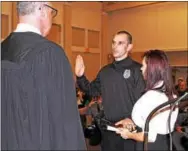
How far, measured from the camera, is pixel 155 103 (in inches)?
80.4

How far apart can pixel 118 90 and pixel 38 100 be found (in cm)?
173

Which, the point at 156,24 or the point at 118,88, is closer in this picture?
the point at 118,88

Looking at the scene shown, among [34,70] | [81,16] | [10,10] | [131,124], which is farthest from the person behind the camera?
[81,16]

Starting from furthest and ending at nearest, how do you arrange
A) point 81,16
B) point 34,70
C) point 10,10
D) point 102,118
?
point 81,16
point 10,10
point 102,118
point 34,70

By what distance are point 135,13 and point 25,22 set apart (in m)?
8.12

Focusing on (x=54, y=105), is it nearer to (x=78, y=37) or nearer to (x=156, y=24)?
(x=78, y=37)

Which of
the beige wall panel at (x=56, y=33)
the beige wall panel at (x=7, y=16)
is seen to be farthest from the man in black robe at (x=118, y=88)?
the beige wall panel at (x=56, y=33)

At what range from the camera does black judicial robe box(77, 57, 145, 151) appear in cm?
288

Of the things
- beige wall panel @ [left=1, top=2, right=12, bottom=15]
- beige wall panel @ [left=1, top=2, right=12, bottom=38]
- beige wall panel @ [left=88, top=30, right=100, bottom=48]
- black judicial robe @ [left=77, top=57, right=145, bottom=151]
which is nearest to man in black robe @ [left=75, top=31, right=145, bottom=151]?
black judicial robe @ [left=77, top=57, right=145, bottom=151]

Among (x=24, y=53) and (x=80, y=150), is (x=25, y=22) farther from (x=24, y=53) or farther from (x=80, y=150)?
(x=80, y=150)

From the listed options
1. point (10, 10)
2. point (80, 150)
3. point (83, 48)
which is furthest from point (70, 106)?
point (83, 48)

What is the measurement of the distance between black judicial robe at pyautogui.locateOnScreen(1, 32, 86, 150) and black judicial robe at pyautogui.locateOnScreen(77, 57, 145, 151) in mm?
1606

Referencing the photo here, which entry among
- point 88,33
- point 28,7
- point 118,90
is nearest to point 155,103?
point 118,90

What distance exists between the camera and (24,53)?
130 cm
